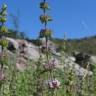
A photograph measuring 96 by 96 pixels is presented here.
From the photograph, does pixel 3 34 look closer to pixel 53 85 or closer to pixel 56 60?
pixel 53 85

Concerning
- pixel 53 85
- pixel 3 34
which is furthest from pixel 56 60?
pixel 53 85

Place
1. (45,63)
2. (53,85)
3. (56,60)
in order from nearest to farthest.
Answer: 1. (53,85)
2. (45,63)
3. (56,60)

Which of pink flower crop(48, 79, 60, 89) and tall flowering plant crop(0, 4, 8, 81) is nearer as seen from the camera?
pink flower crop(48, 79, 60, 89)

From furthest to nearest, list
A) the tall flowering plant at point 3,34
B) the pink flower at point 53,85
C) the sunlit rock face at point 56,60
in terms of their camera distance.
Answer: the sunlit rock face at point 56,60, the tall flowering plant at point 3,34, the pink flower at point 53,85

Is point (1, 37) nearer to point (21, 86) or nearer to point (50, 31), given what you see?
point (50, 31)

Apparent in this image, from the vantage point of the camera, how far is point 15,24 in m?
8.52

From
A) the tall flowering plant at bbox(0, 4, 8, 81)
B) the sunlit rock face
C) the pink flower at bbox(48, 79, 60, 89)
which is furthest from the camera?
the sunlit rock face

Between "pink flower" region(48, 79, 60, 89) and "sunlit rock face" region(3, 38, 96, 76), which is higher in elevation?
"sunlit rock face" region(3, 38, 96, 76)

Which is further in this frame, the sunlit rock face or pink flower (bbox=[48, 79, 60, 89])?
the sunlit rock face

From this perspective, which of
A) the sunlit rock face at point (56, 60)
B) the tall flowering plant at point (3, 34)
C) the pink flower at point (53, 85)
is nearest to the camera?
the pink flower at point (53, 85)

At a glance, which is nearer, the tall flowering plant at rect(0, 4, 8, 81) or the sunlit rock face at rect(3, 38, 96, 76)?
the tall flowering plant at rect(0, 4, 8, 81)

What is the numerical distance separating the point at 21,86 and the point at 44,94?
1.89m

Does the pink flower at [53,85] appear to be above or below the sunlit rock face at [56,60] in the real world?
below

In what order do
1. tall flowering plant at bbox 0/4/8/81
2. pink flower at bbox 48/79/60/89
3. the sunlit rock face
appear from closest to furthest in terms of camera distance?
1. pink flower at bbox 48/79/60/89
2. tall flowering plant at bbox 0/4/8/81
3. the sunlit rock face
